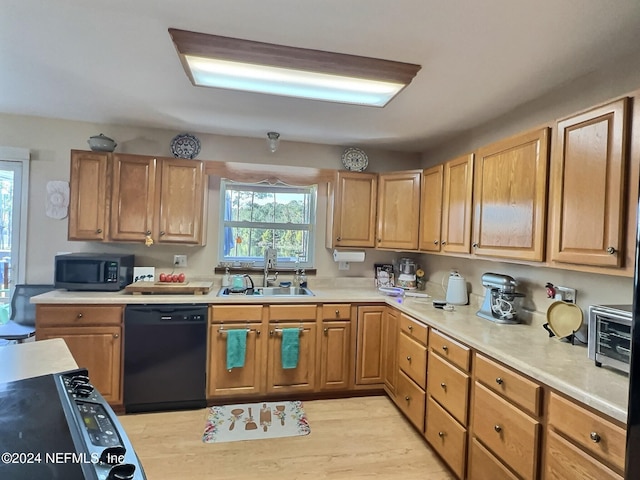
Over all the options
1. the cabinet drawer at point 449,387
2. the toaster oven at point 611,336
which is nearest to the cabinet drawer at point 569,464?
the toaster oven at point 611,336

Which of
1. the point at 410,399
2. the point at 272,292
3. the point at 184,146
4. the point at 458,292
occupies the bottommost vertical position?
the point at 410,399

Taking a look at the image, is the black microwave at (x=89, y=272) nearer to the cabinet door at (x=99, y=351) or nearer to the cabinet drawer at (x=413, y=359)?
the cabinet door at (x=99, y=351)

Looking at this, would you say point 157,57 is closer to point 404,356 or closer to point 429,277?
point 404,356

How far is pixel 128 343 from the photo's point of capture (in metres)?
2.62

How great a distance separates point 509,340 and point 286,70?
1.91 m

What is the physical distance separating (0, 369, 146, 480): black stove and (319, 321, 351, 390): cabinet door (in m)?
2.06

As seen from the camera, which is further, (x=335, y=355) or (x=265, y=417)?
(x=335, y=355)

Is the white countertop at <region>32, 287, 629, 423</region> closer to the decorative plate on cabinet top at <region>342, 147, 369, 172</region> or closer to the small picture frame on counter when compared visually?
the small picture frame on counter

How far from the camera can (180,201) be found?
3016mm

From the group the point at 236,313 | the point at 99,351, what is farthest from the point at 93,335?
the point at 236,313

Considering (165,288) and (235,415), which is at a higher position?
(165,288)

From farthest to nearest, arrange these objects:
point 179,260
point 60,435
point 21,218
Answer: point 179,260 → point 21,218 → point 60,435

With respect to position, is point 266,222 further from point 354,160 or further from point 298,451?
point 298,451

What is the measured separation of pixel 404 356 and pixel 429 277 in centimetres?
111
